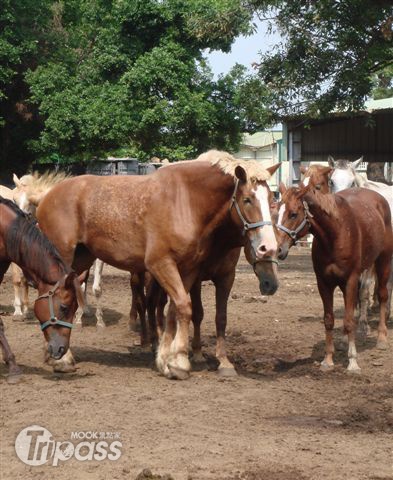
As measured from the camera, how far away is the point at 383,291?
34.4 feet

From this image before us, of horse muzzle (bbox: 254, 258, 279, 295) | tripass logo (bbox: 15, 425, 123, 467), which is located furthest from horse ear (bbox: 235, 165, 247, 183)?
tripass logo (bbox: 15, 425, 123, 467)

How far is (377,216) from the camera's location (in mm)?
9992

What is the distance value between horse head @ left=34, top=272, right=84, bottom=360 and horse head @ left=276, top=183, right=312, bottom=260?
6.74 feet

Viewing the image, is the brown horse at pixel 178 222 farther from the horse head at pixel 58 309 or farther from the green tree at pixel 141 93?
the green tree at pixel 141 93

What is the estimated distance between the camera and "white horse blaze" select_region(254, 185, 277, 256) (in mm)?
7785

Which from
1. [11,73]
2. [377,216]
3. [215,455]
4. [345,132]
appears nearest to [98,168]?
[11,73]

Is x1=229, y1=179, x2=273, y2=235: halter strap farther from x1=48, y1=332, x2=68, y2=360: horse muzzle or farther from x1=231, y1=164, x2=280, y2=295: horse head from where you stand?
x1=48, y1=332, x2=68, y2=360: horse muzzle

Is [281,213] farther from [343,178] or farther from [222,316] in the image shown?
[343,178]

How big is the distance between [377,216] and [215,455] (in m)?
5.01

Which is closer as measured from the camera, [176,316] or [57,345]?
[57,345]

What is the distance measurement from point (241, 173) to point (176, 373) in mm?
1901

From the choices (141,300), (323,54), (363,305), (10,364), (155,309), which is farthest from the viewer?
(323,54)

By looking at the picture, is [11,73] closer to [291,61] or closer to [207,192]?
[291,61]

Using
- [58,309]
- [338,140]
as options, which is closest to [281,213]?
[58,309]
